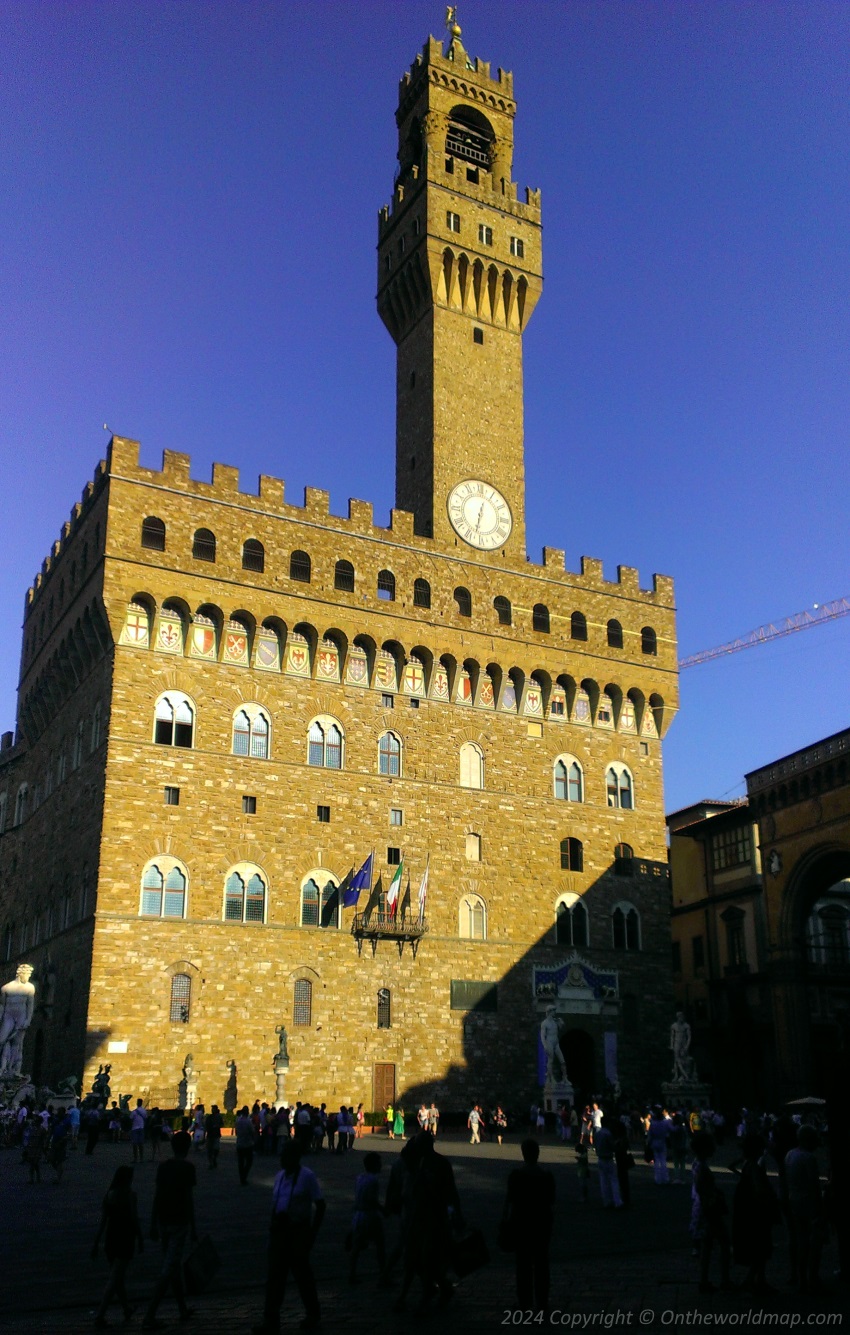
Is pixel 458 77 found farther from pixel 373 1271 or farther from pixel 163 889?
pixel 373 1271

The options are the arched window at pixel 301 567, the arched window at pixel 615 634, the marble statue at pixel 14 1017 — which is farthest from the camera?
the arched window at pixel 615 634

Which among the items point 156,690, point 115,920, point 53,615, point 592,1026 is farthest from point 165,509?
point 592,1026

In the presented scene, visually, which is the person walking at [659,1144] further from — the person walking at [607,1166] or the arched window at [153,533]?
the arched window at [153,533]

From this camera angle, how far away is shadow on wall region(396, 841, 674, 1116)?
3750 centimetres

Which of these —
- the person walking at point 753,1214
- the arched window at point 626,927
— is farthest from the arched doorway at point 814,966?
the person walking at point 753,1214

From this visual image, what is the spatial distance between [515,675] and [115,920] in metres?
15.8

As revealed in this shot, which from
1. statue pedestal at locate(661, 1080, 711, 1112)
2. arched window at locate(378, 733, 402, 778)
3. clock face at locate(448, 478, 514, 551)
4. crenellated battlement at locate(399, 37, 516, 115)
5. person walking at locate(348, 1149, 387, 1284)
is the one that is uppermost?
crenellated battlement at locate(399, 37, 516, 115)

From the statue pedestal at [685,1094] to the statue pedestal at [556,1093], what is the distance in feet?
11.3

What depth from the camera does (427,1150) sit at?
11.3 metres

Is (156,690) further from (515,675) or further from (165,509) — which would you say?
(515,675)

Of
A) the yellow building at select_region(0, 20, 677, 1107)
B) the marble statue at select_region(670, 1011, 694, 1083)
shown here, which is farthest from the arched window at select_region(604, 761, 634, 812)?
the marble statue at select_region(670, 1011, 694, 1083)

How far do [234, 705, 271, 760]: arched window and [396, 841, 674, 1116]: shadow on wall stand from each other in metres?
7.88

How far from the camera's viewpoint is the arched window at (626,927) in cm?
4200

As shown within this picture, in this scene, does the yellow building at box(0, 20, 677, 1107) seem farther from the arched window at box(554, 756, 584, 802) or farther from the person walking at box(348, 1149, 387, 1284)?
the person walking at box(348, 1149, 387, 1284)
